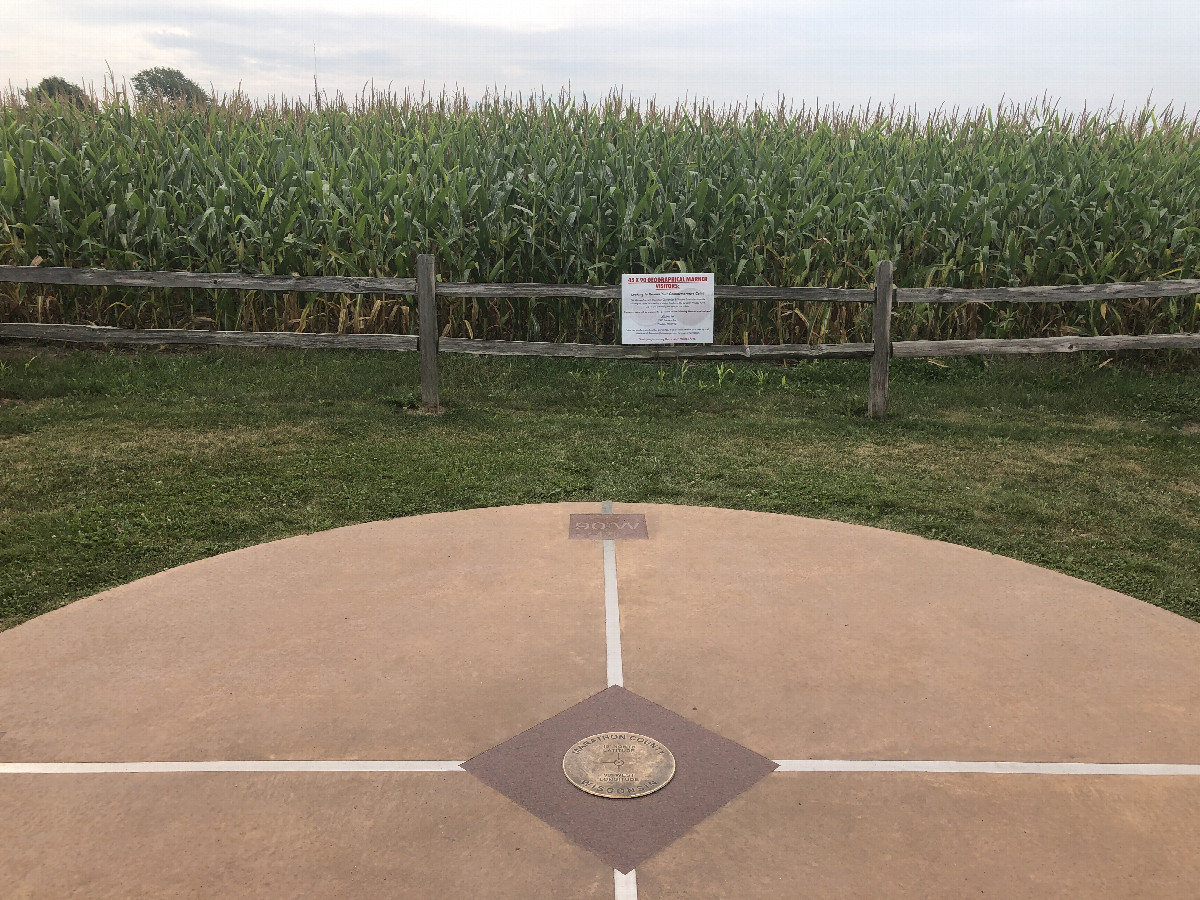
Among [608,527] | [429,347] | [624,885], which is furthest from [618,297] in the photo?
[624,885]

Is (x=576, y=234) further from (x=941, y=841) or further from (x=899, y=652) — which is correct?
(x=941, y=841)

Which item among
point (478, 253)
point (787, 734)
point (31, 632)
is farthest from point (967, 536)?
point (478, 253)

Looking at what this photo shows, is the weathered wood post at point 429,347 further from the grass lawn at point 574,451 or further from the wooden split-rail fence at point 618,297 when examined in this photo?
the grass lawn at point 574,451

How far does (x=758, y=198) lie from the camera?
34.5 ft

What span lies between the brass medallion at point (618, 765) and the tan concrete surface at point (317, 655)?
275 mm

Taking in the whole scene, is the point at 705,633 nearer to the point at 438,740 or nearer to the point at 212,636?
the point at 438,740

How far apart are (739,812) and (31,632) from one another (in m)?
2.92

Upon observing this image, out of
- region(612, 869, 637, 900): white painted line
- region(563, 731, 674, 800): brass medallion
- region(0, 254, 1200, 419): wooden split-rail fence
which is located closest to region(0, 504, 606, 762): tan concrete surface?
region(563, 731, 674, 800): brass medallion

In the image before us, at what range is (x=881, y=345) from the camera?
841 cm

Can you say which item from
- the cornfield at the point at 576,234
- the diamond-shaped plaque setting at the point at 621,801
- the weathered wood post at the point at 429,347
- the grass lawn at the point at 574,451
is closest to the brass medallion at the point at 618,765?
the diamond-shaped plaque setting at the point at 621,801

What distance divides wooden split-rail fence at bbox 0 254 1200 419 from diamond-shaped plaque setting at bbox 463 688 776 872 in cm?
576

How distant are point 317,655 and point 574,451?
3.79 meters

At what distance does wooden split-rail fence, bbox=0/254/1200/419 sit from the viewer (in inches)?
332

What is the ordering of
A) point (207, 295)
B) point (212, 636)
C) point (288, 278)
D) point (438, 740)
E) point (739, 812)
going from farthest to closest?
1. point (207, 295)
2. point (288, 278)
3. point (212, 636)
4. point (438, 740)
5. point (739, 812)
